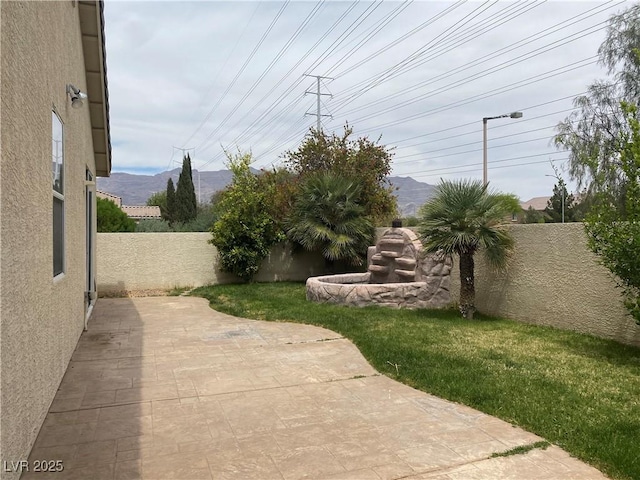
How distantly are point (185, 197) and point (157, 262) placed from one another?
3084 cm

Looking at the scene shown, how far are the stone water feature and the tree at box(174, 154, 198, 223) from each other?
33750 millimetres

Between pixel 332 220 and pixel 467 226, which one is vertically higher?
pixel 332 220

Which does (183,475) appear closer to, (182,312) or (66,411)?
(66,411)

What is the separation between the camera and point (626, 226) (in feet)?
18.9

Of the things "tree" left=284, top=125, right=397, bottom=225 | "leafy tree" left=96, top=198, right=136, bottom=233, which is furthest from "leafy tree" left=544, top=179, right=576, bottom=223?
"leafy tree" left=96, top=198, right=136, bottom=233

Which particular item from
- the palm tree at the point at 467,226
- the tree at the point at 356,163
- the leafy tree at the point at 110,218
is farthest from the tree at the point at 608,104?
the leafy tree at the point at 110,218

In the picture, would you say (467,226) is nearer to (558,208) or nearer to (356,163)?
(356,163)

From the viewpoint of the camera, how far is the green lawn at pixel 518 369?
3.80 metres

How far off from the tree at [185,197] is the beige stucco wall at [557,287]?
36.9 metres

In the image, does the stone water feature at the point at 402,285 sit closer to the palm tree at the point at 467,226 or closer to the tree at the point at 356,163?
the palm tree at the point at 467,226

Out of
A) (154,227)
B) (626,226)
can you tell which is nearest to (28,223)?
(626,226)

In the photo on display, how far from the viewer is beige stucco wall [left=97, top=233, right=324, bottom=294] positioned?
43.1ft

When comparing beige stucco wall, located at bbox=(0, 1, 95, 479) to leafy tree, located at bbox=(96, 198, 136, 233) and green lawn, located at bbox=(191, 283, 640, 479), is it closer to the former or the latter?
green lawn, located at bbox=(191, 283, 640, 479)

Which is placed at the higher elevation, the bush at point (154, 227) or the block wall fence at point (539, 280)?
the bush at point (154, 227)
